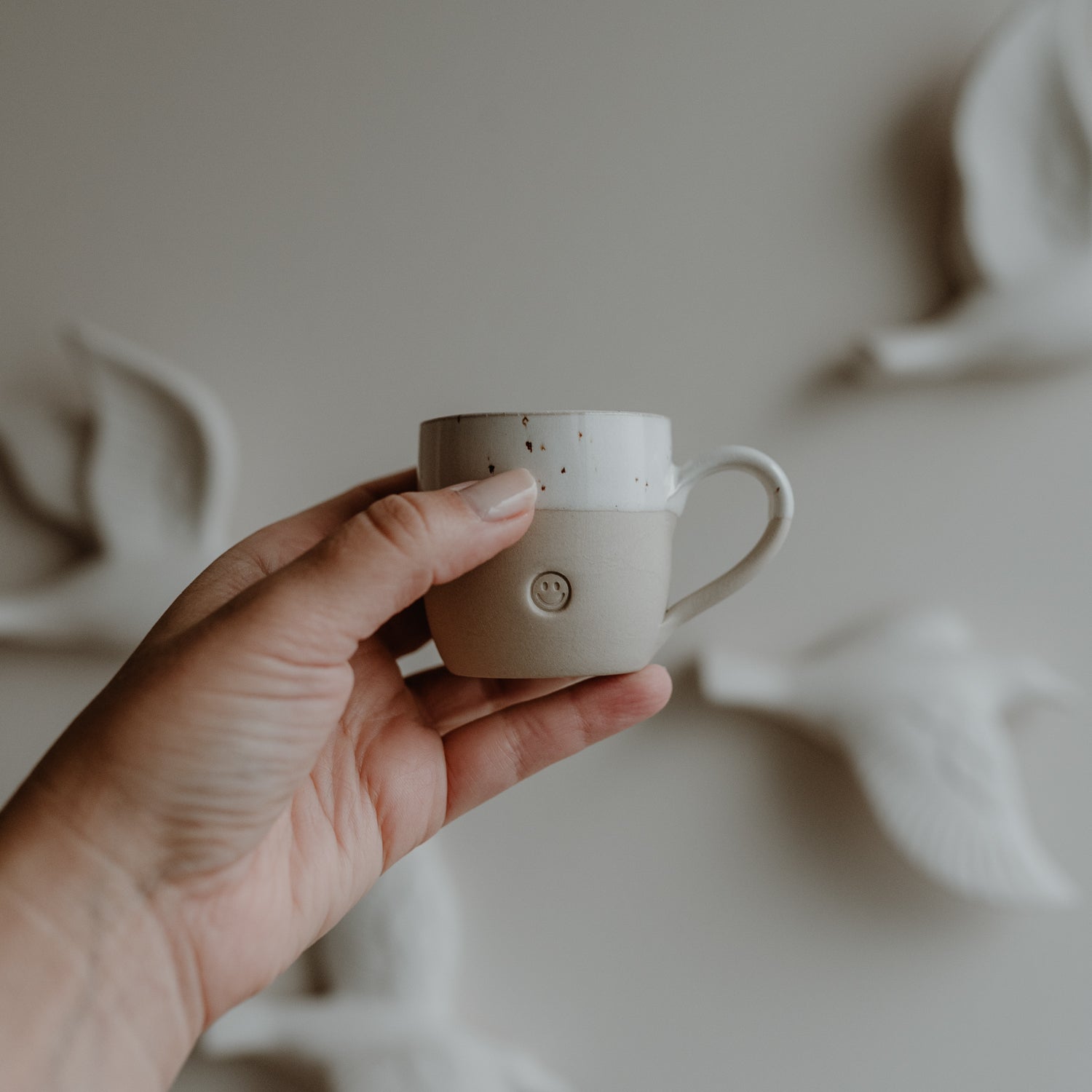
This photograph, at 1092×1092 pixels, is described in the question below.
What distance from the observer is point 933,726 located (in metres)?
0.95

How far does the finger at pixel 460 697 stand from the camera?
86 cm

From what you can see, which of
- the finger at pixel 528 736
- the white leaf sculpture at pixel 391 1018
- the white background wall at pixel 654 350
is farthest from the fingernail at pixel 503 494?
the white leaf sculpture at pixel 391 1018

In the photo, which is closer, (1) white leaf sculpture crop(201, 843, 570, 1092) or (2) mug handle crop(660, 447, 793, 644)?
(2) mug handle crop(660, 447, 793, 644)

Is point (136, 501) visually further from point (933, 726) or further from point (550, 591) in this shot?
point (933, 726)

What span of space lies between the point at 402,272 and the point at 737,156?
0.38 m

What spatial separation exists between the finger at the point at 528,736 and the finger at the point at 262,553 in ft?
0.72

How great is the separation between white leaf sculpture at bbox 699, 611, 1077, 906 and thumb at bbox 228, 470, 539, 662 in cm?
46

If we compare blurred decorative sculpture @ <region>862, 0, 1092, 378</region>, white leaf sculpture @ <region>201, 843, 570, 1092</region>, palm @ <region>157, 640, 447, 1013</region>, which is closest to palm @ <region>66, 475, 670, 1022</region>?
palm @ <region>157, 640, 447, 1013</region>

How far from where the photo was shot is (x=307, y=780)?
0.75 metres

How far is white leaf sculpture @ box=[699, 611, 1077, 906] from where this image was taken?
94cm

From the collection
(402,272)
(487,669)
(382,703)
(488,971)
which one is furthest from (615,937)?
(402,272)

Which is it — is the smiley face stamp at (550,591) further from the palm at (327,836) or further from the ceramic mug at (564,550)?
the palm at (327,836)

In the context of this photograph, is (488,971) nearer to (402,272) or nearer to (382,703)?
(382,703)

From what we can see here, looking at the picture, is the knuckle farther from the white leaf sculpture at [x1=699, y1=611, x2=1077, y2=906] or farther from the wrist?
the white leaf sculpture at [x1=699, y1=611, x2=1077, y2=906]
